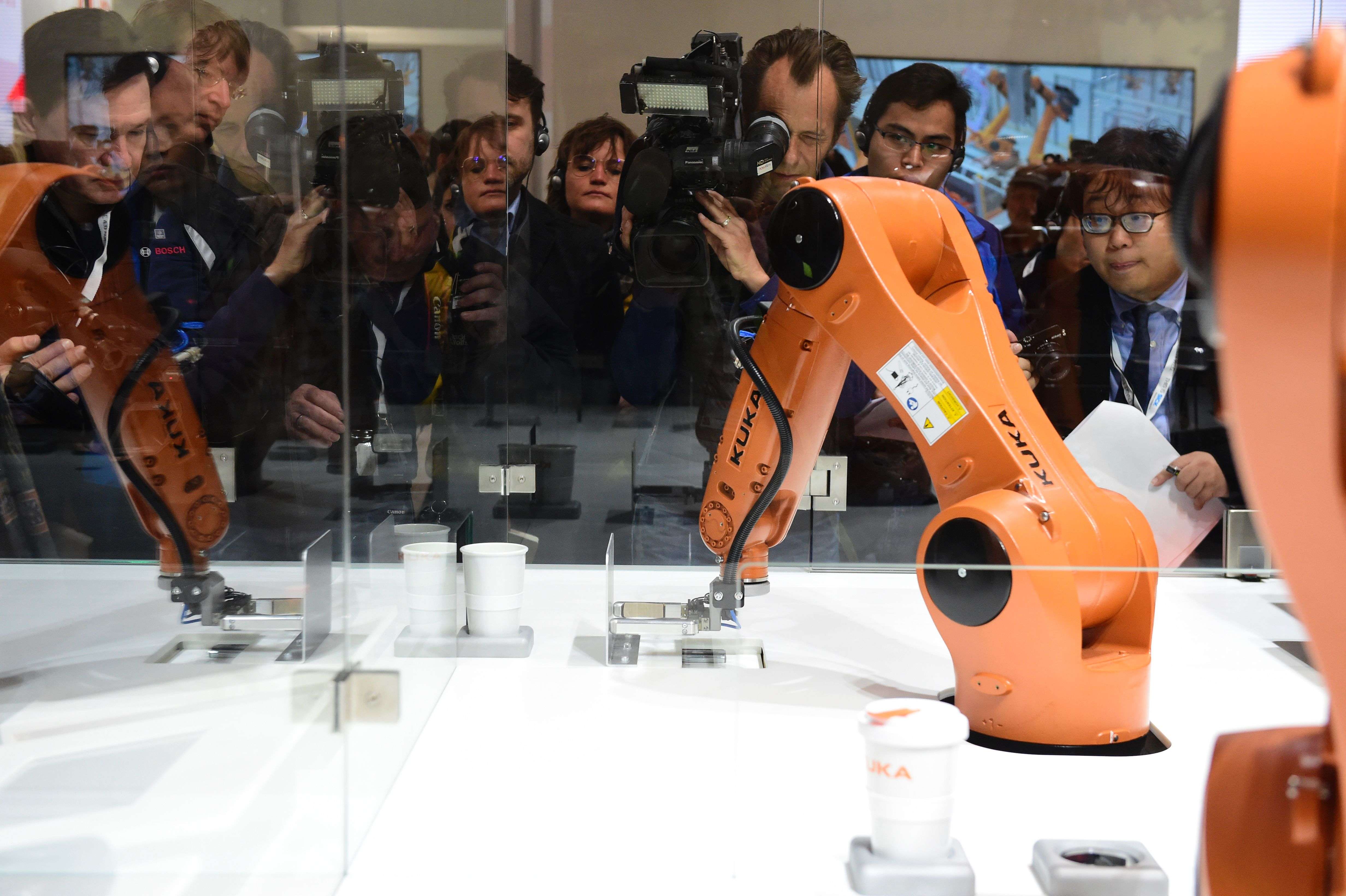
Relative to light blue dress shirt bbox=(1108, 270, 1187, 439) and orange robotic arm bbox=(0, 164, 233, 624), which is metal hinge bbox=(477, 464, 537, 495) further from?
orange robotic arm bbox=(0, 164, 233, 624)

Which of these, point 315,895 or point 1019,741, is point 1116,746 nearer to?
point 1019,741

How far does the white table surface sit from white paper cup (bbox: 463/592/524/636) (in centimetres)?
10

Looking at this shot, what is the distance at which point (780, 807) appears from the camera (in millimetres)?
1323

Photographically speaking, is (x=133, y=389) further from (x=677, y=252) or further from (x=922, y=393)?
(x=677, y=252)

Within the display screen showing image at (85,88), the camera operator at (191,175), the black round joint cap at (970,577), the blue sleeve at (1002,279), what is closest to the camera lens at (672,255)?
the blue sleeve at (1002,279)

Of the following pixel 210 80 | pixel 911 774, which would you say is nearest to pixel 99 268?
pixel 210 80

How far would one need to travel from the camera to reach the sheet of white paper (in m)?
1.74

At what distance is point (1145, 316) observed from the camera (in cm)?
205

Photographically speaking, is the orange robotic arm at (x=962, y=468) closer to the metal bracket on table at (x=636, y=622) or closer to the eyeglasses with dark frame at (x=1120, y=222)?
the metal bracket on table at (x=636, y=622)

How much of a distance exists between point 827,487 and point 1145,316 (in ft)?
2.36

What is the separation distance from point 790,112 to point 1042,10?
1.98 feet

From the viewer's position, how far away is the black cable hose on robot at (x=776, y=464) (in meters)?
1.98

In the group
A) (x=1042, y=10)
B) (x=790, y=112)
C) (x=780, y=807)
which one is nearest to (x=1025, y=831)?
(x=780, y=807)

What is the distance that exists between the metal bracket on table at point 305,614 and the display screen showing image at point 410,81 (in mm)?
894
